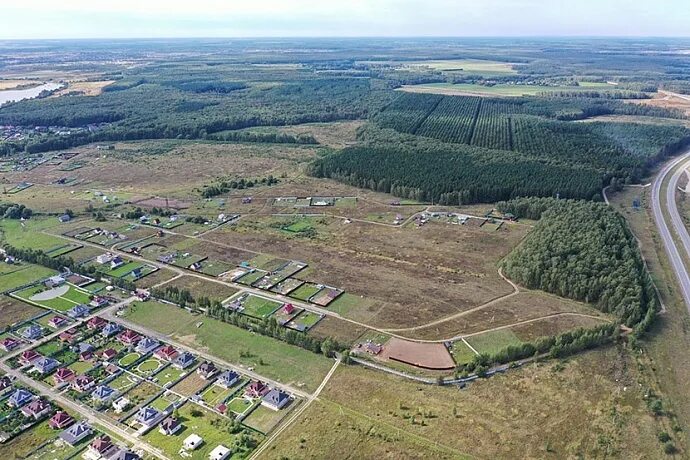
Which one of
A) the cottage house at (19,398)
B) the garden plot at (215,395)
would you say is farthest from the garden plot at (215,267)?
the cottage house at (19,398)

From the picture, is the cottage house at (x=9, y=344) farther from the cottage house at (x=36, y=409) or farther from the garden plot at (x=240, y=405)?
the garden plot at (x=240, y=405)

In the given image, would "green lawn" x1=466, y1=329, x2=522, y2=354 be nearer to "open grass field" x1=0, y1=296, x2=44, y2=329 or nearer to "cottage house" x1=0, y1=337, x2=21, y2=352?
"cottage house" x1=0, y1=337, x2=21, y2=352

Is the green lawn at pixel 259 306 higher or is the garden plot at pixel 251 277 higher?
the garden plot at pixel 251 277

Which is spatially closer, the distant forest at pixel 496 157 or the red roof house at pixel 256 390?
the red roof house at pixel 256 390

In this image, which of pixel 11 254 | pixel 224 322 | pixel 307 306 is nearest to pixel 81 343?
pixel 224 322

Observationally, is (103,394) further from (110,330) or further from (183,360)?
(110,330)

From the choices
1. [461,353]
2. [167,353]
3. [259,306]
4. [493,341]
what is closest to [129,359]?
[167,353]

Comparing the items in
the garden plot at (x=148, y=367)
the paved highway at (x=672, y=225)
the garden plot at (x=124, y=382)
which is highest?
the paved highway at (x=672, y=225)

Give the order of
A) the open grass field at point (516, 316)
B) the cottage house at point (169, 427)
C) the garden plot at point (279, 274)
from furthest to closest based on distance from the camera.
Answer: the garden plot at point (279, 274) < the open grass field at point (516, 316) < the cottage house at point (169, 427)
